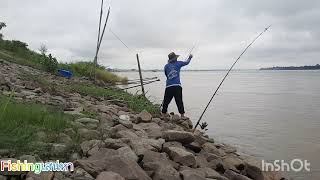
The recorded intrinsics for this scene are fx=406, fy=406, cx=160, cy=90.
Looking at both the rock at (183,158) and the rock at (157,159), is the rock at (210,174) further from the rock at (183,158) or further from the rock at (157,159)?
the rock at (157,159)

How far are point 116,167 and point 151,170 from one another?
60 centimetres

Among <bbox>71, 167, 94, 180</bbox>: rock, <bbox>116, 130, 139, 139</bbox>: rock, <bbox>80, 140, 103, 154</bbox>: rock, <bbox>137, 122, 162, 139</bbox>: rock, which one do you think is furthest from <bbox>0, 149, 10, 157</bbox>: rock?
<bbox>137, 122, 162, 139</bbox>: rock

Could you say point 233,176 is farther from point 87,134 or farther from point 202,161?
point 87,134

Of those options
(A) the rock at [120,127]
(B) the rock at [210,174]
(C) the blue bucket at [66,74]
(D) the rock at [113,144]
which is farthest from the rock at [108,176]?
(C) the blue bucket at [66,74]

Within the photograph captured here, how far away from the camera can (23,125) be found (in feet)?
20.2

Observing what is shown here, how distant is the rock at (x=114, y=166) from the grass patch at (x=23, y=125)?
0.81 metres

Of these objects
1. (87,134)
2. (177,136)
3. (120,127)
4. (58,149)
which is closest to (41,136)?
(58,149)

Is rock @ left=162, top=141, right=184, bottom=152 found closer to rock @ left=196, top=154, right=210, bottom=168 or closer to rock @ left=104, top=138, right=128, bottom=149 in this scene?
rock @ left=196, top=154, right=210, bottom=168

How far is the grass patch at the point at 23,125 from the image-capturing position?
5381 mm

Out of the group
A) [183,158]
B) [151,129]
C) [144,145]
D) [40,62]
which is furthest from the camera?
[40,62]

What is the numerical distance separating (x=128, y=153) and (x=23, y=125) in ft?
5.62

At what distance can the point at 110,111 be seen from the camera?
971 cm

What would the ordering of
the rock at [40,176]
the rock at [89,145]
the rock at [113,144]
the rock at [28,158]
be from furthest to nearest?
the rock at [113,144], the rock at [89,145], the rock at [28,158], the rock at [40,176]

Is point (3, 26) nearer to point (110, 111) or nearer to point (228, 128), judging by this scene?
point (228, 128)
